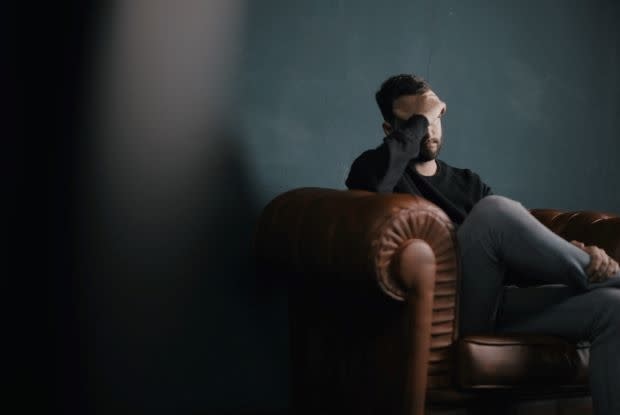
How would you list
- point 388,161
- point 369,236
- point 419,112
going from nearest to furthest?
point 369,236 < point 388,161 < point 419,112

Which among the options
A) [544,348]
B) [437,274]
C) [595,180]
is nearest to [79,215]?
[437,274]

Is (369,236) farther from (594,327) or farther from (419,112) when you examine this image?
(419,112)

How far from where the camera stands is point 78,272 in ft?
7.31

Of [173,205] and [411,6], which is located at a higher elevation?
[411,6]

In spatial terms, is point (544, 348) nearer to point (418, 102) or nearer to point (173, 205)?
point (418, 102)

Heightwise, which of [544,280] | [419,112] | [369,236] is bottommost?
[544,280]

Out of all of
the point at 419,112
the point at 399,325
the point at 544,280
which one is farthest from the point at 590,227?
the point at 399,325

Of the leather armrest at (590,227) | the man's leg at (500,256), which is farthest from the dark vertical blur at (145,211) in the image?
the leather armrest at (590,227)

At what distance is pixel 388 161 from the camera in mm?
2088

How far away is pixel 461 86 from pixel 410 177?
67 cm

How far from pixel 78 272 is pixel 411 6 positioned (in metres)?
1.40

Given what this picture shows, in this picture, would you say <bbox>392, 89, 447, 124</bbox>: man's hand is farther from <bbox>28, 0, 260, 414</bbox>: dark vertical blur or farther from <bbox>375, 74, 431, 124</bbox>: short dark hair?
<bbox>28, 0, 260, 414</bbox>: dark vertical blur

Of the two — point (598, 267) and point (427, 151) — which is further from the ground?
point (427, 151)

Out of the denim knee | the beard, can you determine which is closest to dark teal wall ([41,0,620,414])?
the beard
